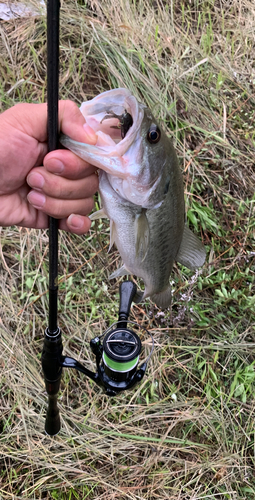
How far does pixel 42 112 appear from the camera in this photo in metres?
1.34

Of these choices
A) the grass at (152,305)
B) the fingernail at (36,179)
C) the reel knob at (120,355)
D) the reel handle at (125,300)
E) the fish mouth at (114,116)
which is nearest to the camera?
the fish mouth at (114,116)

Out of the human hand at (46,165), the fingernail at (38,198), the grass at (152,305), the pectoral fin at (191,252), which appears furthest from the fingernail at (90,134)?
the grass at (152,305)

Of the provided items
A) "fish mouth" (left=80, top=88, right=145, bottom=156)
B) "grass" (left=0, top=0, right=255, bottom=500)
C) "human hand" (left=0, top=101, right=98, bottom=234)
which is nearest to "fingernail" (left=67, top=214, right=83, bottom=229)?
"human hand" (left=0, top=101, right=98, bottom=234)

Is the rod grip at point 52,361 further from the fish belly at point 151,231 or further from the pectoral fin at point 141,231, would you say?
the pectoral fin at point 141,231

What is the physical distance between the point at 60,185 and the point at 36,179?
3.5 inches

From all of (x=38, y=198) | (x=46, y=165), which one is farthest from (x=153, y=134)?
(x=38, y=198)

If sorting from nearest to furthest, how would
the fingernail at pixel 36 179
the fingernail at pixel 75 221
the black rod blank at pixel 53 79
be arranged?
the black rod blank at pixel 53 79
the fingernail at pixel 36 179
the fingernail at pixel 75 221

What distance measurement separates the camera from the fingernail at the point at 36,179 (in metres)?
1.37

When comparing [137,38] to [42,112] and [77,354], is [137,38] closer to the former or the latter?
[42,112]

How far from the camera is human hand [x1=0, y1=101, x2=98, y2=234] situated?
1.25 meters

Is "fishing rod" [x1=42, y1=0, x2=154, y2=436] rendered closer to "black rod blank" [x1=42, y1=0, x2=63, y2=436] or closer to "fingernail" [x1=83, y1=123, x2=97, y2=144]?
"black rod blank" [x1=42, y1=0, x2=63, y2=436]

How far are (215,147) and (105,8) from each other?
5.30 feet

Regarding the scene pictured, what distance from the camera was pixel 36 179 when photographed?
1371mm

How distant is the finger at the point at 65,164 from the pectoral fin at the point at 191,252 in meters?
0.58
